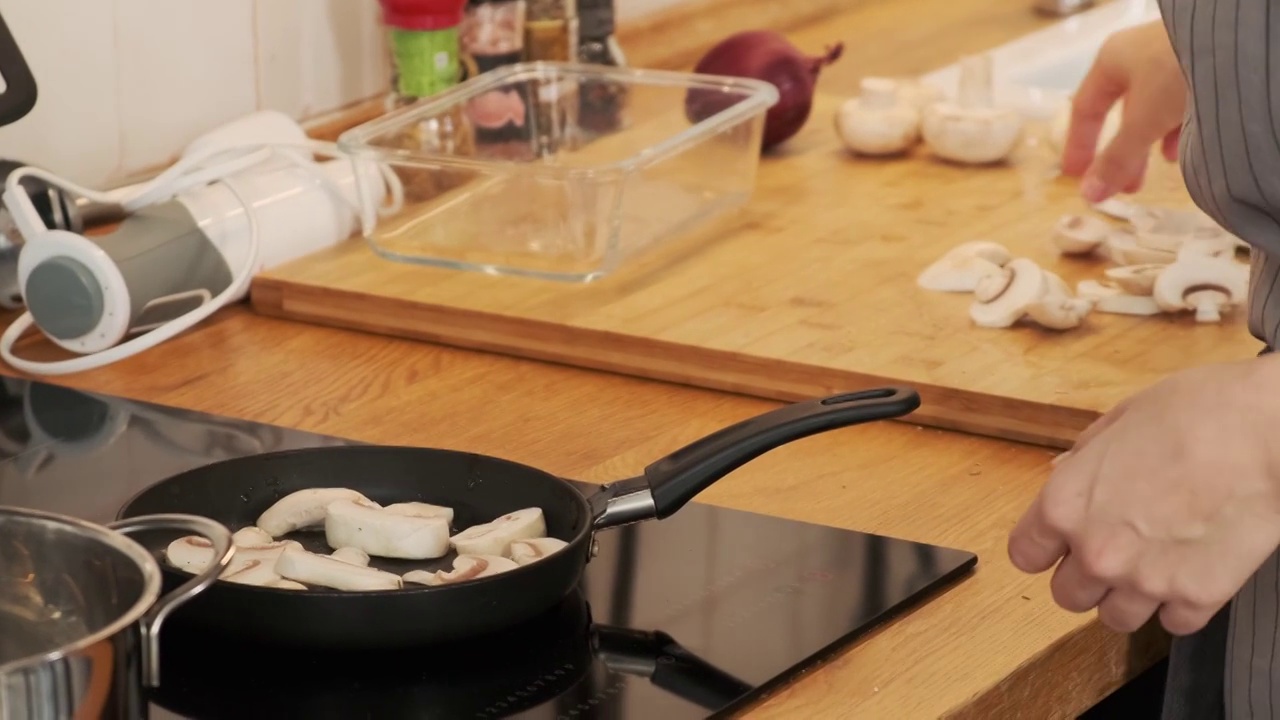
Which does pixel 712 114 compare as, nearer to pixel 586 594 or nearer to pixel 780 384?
pixel 780 384

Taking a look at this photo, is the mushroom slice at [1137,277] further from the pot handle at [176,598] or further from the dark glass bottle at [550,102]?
the pot handle at [176,598]

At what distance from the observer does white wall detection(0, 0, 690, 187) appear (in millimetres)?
1206

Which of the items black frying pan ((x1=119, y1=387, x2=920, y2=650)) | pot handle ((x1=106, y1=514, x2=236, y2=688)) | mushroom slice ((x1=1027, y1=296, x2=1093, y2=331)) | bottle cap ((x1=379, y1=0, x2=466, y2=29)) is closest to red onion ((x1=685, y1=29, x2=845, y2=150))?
bottle cap ((x1=379, y1=0, x2=466, y2=29))

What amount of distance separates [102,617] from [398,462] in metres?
0.25

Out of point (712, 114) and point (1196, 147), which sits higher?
point (1196, 147)

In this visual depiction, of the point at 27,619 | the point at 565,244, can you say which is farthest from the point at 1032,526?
the point at 565,244

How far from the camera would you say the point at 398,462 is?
0.82 meters

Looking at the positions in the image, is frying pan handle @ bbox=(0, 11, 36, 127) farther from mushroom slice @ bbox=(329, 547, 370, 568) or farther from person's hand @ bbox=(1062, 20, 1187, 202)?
person's hand @ bbox=(1062, 20, 1187, 202)

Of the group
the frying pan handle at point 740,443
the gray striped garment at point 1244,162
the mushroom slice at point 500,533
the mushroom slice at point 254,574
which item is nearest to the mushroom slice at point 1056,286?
the gray striped garment at point 1244,162

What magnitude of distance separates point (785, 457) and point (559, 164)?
37 cm

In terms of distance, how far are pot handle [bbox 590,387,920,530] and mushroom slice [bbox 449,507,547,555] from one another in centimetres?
3

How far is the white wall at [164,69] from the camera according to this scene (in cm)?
121

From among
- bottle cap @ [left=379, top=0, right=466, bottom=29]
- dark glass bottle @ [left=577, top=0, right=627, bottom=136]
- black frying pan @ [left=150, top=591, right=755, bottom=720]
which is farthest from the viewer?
dark glass bottle @ [left=577, top=0, right=627, bottom=136]

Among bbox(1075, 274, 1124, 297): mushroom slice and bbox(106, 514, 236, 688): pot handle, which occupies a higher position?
bbox(106, 514, 236, 688): pot handle
